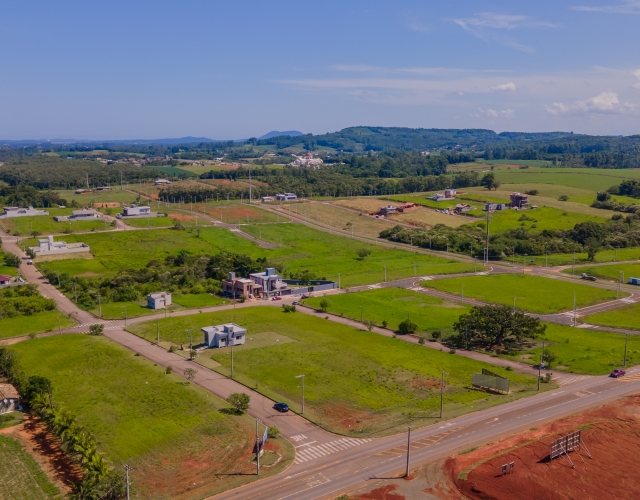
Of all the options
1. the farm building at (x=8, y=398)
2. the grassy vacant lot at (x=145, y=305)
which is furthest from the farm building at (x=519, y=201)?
the farm building at (x=8, y=398)

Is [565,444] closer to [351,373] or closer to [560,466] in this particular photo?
[560,466]

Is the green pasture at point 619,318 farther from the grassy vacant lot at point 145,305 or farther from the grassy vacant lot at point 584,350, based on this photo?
the grassy vacant lot at point 145,305

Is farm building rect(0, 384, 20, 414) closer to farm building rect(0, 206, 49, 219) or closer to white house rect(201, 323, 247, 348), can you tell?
white house rect(201, 323, 247, 348)

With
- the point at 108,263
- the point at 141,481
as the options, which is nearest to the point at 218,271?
the point at 108,263

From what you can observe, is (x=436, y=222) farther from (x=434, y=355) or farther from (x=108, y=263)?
(x=434, y=355)

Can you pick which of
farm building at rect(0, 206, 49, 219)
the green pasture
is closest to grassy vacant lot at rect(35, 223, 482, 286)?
the green pasture

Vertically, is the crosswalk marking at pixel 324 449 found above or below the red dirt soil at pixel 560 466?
below
